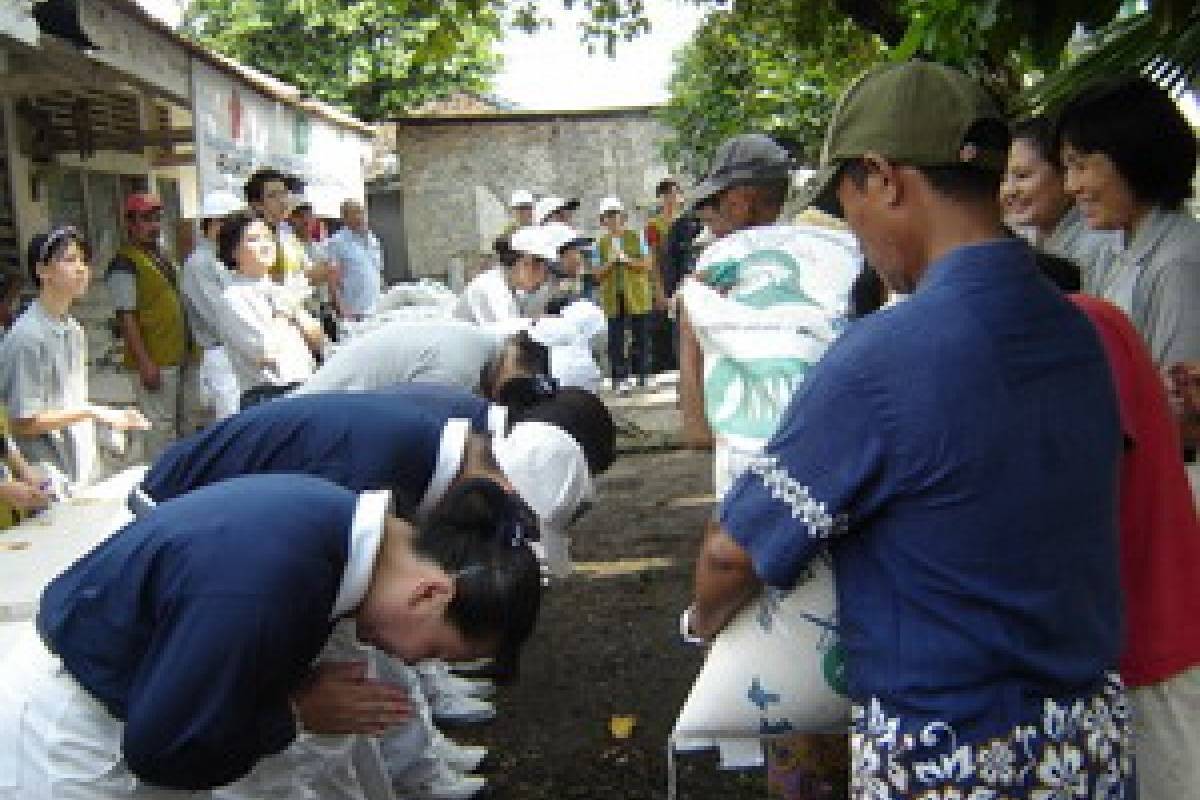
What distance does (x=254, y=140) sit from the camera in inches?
368

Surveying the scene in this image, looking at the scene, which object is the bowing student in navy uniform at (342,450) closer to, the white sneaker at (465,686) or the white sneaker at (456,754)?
the white sneaker at (456,754)

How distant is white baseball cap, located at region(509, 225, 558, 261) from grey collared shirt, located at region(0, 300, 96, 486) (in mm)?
1932

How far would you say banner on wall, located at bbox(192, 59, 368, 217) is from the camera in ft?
26.2

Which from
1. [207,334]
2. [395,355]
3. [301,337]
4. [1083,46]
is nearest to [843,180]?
[1083,46]

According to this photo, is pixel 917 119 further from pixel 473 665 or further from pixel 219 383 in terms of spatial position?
pixel 219 383

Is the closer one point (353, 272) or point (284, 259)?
point (284, 259)

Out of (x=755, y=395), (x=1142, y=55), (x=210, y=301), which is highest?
(x=1142, y=55)

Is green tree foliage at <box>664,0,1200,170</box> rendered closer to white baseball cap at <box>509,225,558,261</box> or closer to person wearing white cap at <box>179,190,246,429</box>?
white baseball cap at <box>509,225,558,261</box>

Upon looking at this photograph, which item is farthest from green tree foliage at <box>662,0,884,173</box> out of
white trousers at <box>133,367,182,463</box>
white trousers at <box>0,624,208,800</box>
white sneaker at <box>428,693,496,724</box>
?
white trousers at <box>0,624,208,800</box>

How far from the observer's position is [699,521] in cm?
674

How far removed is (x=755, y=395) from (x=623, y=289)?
9.78 metres

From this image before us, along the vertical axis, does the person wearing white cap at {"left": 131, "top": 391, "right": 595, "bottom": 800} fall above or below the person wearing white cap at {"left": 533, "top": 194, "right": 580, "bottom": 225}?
below

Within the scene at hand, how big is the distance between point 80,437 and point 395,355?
1714 mm

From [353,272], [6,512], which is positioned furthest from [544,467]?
[353,272]
